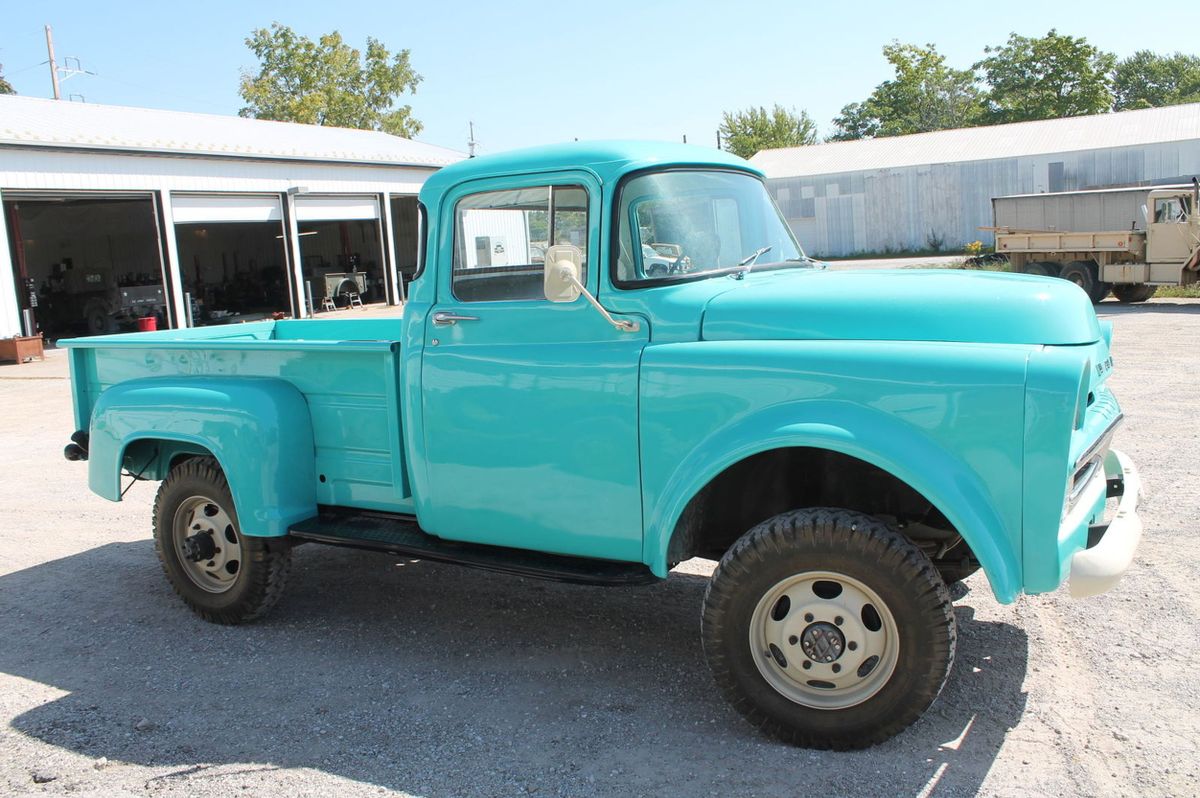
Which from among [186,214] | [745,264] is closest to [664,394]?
[745,264]

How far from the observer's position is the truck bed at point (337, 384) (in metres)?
4.47

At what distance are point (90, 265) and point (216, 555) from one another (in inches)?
1028

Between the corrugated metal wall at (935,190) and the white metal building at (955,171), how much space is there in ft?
0.11

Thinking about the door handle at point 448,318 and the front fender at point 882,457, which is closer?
the front fender at point 882,457

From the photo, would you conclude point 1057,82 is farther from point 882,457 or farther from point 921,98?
point 882,457

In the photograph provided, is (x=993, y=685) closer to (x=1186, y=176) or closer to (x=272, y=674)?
(x=272, y=674)

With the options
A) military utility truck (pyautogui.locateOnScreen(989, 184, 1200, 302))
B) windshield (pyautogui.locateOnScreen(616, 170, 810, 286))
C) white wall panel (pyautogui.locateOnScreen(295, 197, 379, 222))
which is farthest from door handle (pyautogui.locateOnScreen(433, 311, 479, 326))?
white wall panel (pyautogui.locateOnScreen(295, 197, 379, 222))

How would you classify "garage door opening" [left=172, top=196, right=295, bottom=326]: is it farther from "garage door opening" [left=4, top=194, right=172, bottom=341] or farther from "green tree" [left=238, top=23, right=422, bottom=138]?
"green tree" [left=238, top=23, right=422, bottom=138]

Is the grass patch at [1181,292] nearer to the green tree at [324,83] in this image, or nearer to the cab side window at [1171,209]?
the cab side window at [1171,209]

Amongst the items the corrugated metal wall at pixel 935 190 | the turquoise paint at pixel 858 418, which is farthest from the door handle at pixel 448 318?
the corrugated metal wall at pixel 935 190

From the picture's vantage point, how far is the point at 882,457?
10.5 ft

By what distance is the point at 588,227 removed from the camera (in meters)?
3.92

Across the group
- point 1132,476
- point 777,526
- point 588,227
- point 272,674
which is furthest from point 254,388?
point 1132,476

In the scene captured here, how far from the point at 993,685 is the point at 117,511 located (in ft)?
20.2
